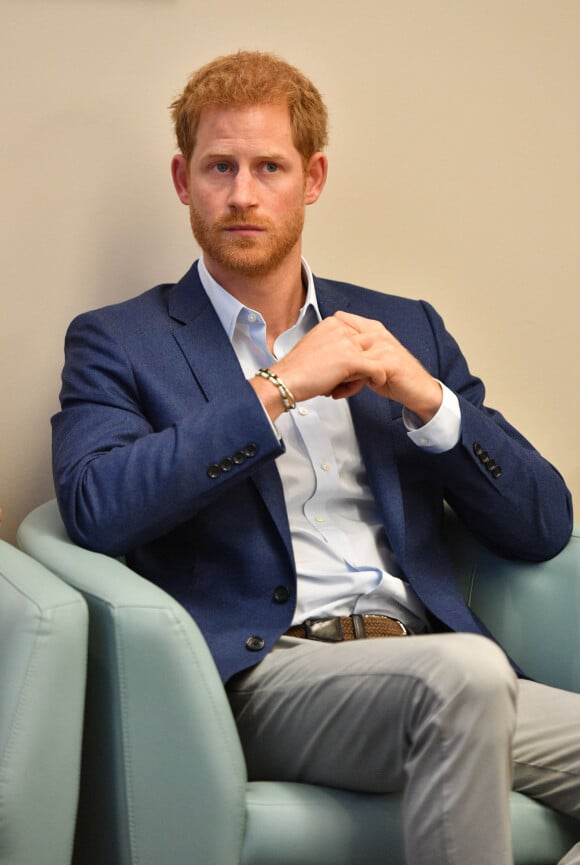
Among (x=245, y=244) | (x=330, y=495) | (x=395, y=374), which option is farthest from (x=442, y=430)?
(x=245, y=244)

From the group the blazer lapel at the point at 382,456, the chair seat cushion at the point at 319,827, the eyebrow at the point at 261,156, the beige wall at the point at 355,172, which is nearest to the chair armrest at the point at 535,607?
the blazer lapel at the point at 382,456

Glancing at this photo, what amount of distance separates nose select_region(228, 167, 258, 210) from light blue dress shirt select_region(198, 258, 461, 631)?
0.17 meters

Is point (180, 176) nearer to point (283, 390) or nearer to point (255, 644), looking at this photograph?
point (283, 390)

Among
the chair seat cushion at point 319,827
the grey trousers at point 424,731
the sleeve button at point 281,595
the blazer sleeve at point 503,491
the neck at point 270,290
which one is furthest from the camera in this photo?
the neck at point 270,290

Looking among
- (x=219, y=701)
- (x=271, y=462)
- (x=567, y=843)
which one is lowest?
(x=567, y=843)

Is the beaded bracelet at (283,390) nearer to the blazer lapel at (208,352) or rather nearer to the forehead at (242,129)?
the blazer lapel at (208,352)

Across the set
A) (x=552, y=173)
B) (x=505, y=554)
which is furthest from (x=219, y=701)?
(x=552, y=173)

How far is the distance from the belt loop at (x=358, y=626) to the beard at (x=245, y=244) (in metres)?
0.68

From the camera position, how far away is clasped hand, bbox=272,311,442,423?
2.13 meters

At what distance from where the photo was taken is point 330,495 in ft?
7.65

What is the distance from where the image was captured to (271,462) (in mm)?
2260

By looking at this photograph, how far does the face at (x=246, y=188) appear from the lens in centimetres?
235

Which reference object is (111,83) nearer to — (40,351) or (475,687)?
(40,351)

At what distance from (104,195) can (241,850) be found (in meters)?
1.42
